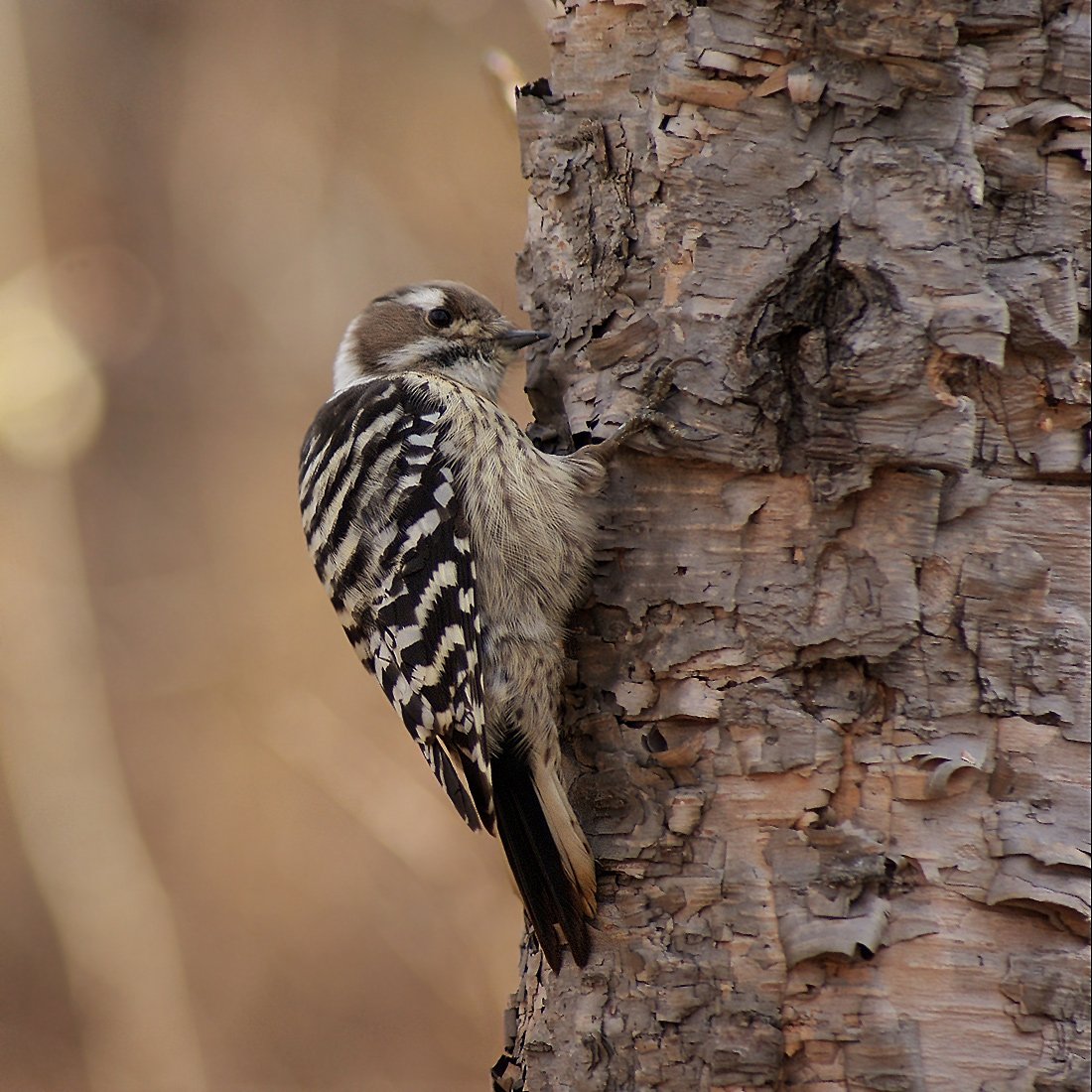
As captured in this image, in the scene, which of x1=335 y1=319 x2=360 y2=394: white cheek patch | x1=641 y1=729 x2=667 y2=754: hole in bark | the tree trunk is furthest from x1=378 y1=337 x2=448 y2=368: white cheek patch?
x1=641 y1=729 x2=667 y2=754: hole in bark

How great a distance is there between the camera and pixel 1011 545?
200 cm

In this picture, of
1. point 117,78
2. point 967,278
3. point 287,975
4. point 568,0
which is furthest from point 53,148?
point 967,278

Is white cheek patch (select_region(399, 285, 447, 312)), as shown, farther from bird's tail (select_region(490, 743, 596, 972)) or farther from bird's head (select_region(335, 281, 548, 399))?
bird's tail (select_region(490, 743, 596, 972))

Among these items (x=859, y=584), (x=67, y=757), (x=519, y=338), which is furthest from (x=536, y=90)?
(x=67, y=757)

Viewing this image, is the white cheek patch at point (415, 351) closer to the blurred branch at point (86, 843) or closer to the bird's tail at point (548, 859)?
the bird's tail at point (548, 859)

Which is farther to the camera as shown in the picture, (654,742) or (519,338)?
(519,338)

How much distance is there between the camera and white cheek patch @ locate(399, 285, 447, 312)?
3.47 meters

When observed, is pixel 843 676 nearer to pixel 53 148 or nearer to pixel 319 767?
pixel 319 767

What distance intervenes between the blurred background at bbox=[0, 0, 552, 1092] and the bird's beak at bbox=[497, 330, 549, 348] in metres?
1.89

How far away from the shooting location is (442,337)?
3453 millimetres

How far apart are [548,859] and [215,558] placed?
4.09 meters

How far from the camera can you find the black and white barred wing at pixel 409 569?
2.67 meters

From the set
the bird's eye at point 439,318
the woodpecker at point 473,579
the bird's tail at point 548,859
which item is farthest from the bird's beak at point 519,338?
the bird's tail at point 548,859

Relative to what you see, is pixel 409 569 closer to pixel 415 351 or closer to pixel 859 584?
pixel 415 351
